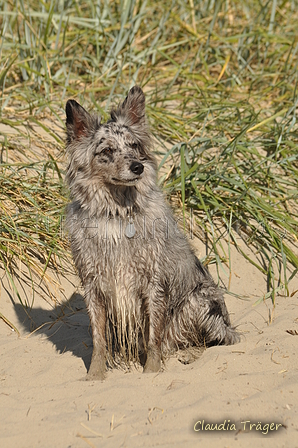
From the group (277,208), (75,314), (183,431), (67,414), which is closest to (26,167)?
(75,314)

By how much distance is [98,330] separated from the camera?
410 cm

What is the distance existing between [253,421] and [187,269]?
158 cm

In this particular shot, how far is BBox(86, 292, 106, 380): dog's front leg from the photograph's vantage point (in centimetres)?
404

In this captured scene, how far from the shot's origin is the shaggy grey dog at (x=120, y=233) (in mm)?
4035

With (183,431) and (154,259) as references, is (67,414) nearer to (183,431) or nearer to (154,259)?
(183,431)

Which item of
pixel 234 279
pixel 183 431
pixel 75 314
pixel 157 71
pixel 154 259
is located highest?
pixel 157 71

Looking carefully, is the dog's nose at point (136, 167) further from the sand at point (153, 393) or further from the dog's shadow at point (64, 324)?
the dog's shadow at point (64, 324)

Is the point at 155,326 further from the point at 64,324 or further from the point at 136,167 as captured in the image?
the point at 64,324

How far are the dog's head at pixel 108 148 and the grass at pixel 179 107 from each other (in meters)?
1.39

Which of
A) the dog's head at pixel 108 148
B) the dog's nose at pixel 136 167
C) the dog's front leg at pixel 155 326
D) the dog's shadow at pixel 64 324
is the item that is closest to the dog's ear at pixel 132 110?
the dog's head at pixel 108 148

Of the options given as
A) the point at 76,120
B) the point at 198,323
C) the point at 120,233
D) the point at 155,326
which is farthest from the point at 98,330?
the point at 76,120

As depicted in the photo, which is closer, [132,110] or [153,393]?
[153,393]

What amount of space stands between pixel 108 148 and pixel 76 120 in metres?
0.32

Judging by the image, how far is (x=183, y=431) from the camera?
118 inches
